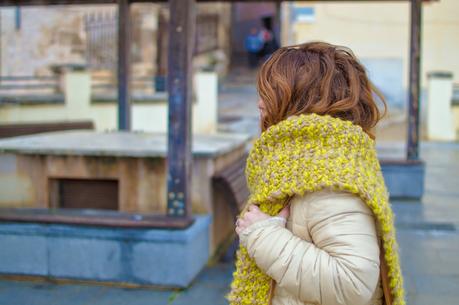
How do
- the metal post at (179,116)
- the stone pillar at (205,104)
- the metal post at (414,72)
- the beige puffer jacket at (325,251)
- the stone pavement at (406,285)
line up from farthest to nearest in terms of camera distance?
the stone pillar at (205,104), the metal post at (414,72), the metal post at (179,116), the stone pavement at (406,285), the beige puffer jacket at (325,251)

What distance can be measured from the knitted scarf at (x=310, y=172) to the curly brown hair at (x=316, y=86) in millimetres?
54

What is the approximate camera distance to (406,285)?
4625 mm

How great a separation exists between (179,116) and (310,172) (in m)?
3.15

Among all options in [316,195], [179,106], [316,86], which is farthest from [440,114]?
[316,195]

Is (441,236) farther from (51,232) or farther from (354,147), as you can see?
(354,147)

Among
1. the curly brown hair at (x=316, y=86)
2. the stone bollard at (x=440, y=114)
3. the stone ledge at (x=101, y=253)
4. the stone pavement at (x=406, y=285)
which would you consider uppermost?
the curly brown hair at (x=316, y=86)

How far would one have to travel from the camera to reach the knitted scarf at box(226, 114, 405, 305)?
1.71 metres

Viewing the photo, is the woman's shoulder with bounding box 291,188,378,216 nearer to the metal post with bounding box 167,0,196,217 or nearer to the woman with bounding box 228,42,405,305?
the woman with bounding box 228,42,405,305

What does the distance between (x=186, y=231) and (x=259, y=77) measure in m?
2.92

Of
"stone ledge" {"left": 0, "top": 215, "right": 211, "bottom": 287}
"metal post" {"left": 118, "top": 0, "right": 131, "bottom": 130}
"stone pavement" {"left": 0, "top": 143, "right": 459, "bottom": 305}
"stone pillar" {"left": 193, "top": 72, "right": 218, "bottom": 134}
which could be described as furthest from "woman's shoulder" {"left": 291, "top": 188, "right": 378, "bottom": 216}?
"stone pillar" {"left": 193, "top": 72, "right": 218, "bottom": 134}

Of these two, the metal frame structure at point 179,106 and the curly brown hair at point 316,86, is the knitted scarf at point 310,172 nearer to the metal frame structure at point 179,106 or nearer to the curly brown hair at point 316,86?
the curly brown hair at point 316,86

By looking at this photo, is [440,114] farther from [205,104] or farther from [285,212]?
[285,212]

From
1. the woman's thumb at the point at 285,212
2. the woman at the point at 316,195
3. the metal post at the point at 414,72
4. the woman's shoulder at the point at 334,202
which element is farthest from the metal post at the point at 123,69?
the woman's shoulder at the point at 334,202

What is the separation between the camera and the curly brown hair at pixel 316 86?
1.83 m
